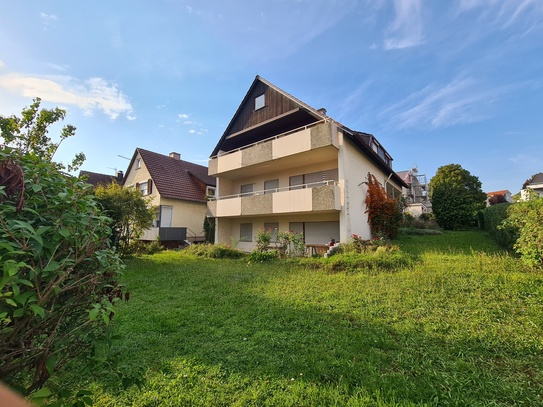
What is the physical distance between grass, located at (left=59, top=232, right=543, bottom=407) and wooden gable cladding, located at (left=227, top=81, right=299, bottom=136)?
11.9 meters

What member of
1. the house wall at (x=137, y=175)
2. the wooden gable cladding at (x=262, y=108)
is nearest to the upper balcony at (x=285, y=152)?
the wooden gable cladding at (x=262, y=108)

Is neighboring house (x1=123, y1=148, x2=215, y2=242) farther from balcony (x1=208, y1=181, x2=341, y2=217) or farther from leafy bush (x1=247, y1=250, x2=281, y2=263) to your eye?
leafy bush (x1=247, y1=250, x2=281, y2=263)

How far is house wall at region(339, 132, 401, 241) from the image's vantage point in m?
12.1

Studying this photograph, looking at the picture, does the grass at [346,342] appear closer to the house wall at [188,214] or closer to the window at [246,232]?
the window at [246,232]

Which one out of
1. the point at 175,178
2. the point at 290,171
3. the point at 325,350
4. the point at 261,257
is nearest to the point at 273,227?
the point at 290,171

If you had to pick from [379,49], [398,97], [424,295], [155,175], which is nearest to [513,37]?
[379,49]

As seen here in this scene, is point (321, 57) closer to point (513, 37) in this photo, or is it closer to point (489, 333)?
point (513, 37)

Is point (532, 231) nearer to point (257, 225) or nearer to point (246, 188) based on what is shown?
point (257, 225)

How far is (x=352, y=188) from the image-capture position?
13273mm

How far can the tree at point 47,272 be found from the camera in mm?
1280

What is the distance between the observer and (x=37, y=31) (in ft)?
20.2

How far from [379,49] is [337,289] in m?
11.5

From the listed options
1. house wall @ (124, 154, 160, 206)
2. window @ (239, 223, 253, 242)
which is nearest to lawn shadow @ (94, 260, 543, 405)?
window @ (239, 223, 253, 242)

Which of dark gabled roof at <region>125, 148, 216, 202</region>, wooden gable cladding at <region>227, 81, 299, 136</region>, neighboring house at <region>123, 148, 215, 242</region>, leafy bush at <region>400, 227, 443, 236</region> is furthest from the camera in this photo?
dark gabled roof at <region>125, 148, 216, 202</region>
